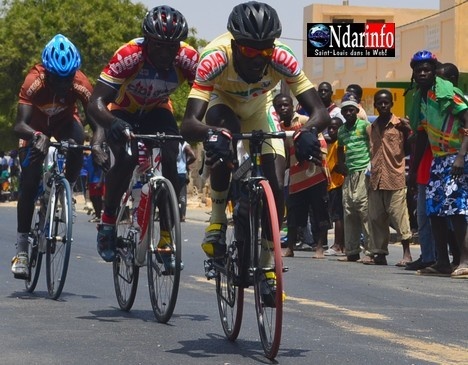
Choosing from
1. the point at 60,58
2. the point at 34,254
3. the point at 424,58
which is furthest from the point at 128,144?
the point at 424,58

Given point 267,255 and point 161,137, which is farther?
point 161,137

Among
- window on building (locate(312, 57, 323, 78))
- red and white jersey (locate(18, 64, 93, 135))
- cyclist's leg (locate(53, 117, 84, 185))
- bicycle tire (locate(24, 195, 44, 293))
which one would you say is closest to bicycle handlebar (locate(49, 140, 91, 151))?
red and white jersey (locate(18, 64, 93, 135))

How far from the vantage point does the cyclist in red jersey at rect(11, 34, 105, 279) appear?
10.3 m

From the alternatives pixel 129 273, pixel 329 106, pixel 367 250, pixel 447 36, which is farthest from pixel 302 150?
pixel 447 36

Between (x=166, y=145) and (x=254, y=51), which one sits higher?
(x=254, y=51)

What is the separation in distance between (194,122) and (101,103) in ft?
4.99

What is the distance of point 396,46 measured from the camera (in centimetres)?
4369

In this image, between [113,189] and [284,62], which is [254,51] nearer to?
[284,62]

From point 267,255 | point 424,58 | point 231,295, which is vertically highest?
point 424,58

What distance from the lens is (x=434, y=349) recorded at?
25.6ft

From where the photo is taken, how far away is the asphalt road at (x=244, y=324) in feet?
24.4

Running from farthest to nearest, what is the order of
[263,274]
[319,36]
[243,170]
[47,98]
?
[319,36] < [47,98] < [243,170] < [263,274]

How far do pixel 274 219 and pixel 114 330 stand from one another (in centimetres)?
178

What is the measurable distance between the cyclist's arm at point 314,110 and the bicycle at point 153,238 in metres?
1.00
